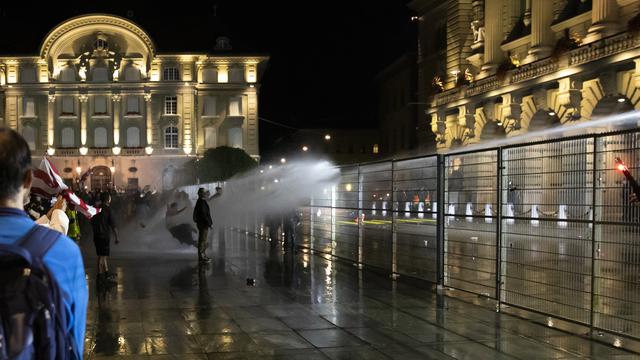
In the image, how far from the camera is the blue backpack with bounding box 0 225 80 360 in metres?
2.53

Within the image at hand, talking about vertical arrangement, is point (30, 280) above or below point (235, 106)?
below

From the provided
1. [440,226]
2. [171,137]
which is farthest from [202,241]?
[171,137]

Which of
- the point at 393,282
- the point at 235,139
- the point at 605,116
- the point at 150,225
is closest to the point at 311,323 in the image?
the point at 393,282

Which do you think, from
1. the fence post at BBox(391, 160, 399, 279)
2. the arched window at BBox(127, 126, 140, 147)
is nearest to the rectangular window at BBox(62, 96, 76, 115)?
the arched window at BBox(127, 126, 140, 147)

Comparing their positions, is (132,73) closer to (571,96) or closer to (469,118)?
(469,118)

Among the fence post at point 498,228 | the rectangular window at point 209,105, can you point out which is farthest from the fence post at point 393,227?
the rectangular window at point 209,105

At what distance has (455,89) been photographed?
160 ft

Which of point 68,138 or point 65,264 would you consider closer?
point 65,264

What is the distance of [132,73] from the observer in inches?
3312

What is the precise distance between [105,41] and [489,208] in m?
78.6

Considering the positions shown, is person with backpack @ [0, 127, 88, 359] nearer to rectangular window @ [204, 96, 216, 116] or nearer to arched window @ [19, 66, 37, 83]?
rectangular window @ [204, 96, 216, 116]

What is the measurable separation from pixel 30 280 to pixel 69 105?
87586 millimetres

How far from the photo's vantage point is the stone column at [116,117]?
84312 mm

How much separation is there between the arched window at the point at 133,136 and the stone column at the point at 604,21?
6222 cm
